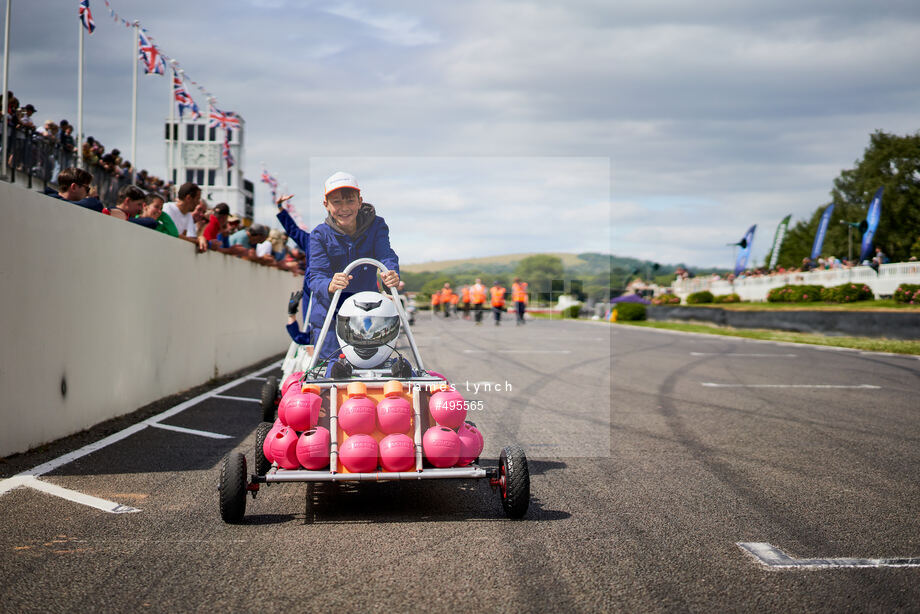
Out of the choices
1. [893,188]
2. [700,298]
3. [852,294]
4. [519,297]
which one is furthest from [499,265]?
[893,188]

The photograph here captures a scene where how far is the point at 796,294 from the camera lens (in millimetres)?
40125

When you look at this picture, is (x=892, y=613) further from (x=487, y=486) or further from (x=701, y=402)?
(x=701, y=402)

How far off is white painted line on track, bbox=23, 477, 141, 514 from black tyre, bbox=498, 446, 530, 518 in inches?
85.4

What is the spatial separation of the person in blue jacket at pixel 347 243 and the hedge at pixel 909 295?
89.0 feet

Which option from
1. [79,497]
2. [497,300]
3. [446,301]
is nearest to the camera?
[79,497]

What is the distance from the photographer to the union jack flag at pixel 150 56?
2347 cm

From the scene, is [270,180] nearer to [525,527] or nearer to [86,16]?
[86,16]

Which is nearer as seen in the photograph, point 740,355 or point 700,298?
point 740,355

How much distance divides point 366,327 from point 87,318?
3596 millimetres

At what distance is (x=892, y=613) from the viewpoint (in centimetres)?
332

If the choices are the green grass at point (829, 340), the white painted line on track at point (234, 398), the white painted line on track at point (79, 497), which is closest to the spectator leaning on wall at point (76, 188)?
the white painted line on track at point (234, 398)

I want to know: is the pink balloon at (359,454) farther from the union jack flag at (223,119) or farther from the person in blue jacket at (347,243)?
the union jack flag at (223,119)

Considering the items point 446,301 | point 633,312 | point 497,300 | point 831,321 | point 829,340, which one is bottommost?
point 829,340

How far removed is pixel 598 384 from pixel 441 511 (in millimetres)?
7479
